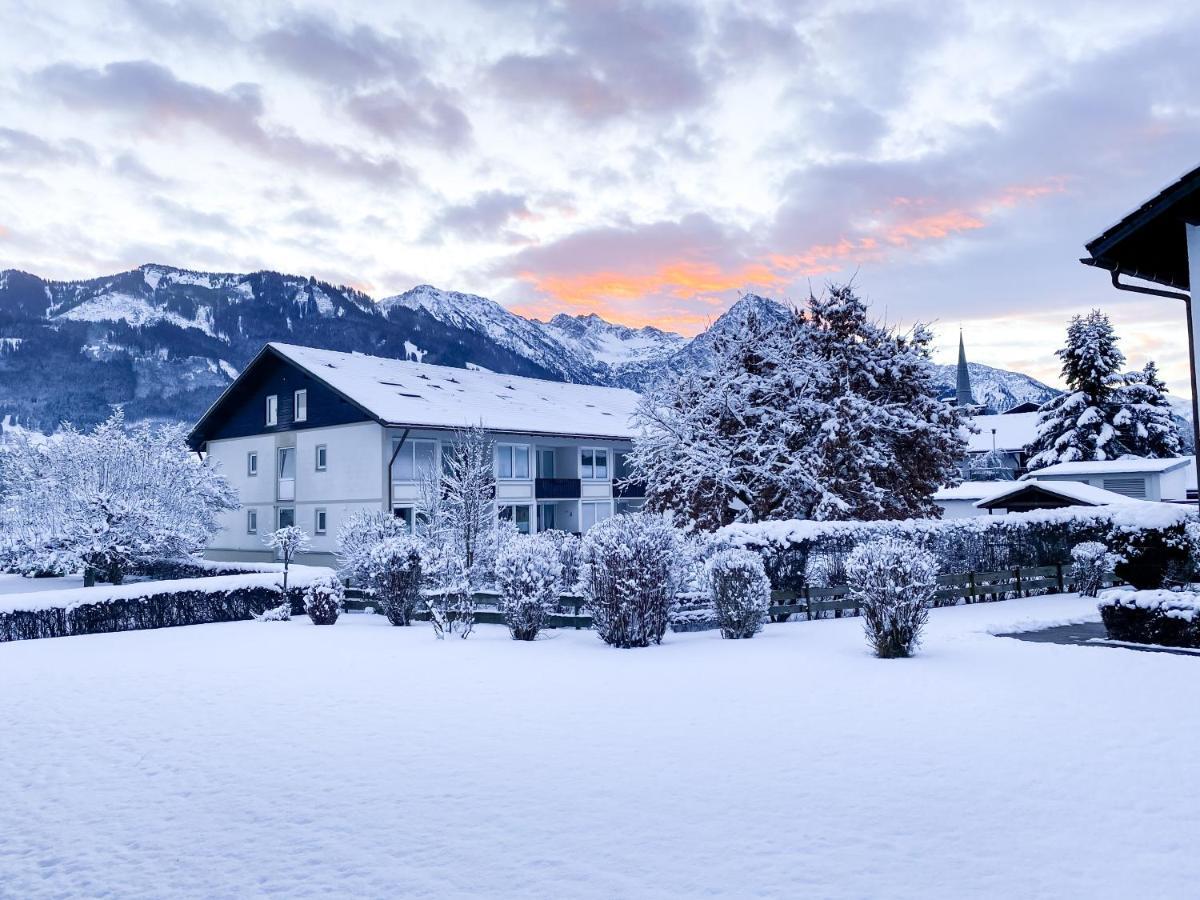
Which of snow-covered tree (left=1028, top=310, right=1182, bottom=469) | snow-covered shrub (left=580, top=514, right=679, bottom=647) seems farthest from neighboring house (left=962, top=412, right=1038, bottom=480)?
snow-covered shrub (left=580, top=514, right=679, bottom=647)

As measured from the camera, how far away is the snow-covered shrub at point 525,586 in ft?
54.3

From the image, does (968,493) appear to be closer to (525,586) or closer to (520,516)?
(520,516)

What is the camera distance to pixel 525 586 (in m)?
16.6

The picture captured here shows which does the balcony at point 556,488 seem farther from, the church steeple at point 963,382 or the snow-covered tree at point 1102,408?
the church steeple at point 963,382

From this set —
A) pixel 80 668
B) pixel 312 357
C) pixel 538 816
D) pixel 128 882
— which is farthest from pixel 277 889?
pixel 312 357

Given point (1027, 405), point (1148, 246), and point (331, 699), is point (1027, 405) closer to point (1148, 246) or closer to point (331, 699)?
point (1148, 246)

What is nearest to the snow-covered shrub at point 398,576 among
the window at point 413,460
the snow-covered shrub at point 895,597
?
the snow-covered shrub at point 895,597

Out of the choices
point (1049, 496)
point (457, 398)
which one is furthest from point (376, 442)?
point (1049, 496)

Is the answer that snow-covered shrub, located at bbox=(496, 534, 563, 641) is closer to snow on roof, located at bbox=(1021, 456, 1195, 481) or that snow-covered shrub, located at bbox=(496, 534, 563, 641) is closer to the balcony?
the balcony

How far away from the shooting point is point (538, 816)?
20.8 feet

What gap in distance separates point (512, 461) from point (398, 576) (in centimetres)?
2183

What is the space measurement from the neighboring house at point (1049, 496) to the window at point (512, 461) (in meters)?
20.7

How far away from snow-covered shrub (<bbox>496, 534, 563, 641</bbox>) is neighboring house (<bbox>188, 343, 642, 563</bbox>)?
18.5m

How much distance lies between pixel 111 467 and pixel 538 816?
31739mm
